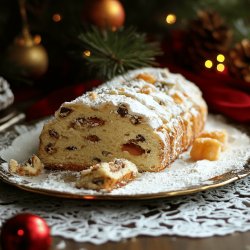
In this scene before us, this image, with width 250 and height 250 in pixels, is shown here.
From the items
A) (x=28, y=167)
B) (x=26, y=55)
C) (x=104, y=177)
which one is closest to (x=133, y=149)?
(x=104, y=177)

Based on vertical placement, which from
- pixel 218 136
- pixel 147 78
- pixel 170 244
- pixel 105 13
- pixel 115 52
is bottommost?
pixel 170 244

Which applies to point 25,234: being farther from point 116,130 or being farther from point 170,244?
point 116,130

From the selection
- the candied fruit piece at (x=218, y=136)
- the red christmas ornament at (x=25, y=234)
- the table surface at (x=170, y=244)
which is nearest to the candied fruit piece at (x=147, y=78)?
the candied fruit piece at (x=218, y=136)

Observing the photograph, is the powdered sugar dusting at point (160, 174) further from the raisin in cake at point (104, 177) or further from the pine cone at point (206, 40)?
the pine cone at point (206, 40)

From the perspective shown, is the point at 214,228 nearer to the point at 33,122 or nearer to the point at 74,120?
the point at 74,120

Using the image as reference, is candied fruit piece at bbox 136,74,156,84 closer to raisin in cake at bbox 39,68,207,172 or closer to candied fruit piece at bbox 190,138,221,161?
raisin in cake at bbox 39,68,207,172
